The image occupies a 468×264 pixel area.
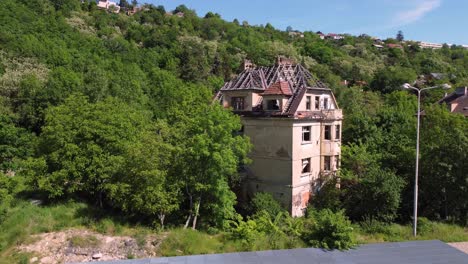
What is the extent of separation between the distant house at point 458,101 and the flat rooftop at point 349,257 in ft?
139

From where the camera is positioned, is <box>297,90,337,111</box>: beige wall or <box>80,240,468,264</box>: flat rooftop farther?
<box>297,90,337,111</box>: beige wall

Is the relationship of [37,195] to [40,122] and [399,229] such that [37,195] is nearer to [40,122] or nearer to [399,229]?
[40,122]

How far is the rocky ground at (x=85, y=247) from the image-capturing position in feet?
60.2

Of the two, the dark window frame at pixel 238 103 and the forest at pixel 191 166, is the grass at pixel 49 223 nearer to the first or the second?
the forest at pixel 191 166

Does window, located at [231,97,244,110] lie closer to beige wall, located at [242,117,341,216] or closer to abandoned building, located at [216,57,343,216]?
abandoned building, located at [216,57,343,216]

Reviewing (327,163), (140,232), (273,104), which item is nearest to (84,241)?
(140,232)

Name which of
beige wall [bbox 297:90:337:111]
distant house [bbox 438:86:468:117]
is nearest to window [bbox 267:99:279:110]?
beige wall [bbox 297:90:337:111]

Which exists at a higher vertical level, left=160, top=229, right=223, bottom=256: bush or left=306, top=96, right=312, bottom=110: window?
left=306, top=96, right=312, bottom=110: window

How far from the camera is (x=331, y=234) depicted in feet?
55.0

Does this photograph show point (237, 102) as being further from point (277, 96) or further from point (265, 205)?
point (265, 205)

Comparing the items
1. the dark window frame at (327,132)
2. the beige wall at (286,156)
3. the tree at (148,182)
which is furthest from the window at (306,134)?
the tree at (148,182)

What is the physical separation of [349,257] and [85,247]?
13933 mm

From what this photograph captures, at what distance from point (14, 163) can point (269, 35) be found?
277 ft

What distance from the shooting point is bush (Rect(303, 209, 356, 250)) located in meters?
15.5
